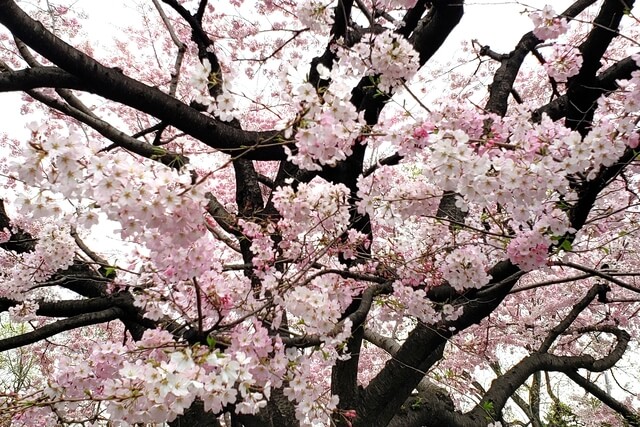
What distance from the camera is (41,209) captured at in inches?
64.6

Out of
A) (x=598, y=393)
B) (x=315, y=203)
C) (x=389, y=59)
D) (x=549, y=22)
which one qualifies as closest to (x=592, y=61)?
(x=549, y=22)

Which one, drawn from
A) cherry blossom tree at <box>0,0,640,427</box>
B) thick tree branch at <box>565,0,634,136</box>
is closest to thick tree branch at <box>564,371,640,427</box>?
cherry blossom tree at <box>0,0,640,427</box>

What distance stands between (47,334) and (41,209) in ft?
8.74

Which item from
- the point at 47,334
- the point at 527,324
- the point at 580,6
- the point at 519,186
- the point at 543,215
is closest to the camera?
the point at 519,186

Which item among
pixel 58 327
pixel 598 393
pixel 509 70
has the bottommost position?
pixel 58 327

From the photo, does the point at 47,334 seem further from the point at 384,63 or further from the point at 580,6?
the point at 580,6

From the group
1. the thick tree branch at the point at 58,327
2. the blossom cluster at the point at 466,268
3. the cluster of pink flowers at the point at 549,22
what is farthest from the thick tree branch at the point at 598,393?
the thick tree branch at the point at 58,327

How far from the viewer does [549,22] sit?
268 cm

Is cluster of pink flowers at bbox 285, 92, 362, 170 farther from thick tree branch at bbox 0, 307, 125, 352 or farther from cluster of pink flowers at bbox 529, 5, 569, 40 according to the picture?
thick tree branch at bbox 0, 307, 125, 352

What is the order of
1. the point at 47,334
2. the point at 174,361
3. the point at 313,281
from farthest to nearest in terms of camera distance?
the point at 47,334 < the point at 313,281 < the point at 174,361

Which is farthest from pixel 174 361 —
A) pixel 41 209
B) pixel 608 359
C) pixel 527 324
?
pixel 527 324

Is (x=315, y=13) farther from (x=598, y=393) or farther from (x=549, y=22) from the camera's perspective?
(x=598, y=393)

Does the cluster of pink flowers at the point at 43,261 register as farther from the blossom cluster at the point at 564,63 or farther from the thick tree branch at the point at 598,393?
the thick tree branch at the point at 598,393

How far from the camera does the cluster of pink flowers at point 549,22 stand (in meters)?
2.66
